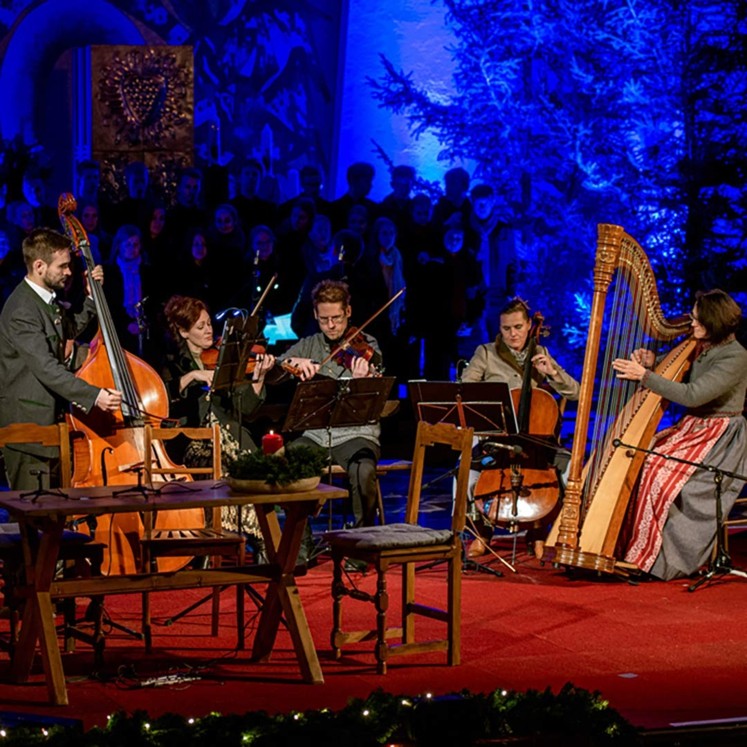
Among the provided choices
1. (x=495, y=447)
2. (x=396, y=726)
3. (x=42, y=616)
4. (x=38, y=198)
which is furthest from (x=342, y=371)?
(x=38, y=198)

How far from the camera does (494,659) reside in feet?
15.1

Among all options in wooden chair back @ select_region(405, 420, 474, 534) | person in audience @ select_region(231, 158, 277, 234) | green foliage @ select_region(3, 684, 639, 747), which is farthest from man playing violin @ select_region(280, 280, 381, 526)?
person in audience @ select_region(231, 158, 277, 234)

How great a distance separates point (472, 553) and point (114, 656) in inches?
100

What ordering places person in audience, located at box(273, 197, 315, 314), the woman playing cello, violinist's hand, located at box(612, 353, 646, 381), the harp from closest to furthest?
the harp < violinist's hand, located at box(612, 353, 646, 381) < the woman playing cello < person in audience, located at box(273, 197, 315, 314)

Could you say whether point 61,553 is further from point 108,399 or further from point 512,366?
point 512,366

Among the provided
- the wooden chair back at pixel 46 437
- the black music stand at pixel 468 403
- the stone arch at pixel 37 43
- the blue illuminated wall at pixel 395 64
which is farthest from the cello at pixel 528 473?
the stone arch at pixel 37 43

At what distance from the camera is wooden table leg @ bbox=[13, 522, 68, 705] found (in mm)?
4020

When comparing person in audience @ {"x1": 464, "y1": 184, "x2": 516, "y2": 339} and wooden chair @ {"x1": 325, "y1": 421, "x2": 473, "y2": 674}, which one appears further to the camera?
person in audience @ {"x1": 464, "y1": 184, "x2": 516, "y2": 339}

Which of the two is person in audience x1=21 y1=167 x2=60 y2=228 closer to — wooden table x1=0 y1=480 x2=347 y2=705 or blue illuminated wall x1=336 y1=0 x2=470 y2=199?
blue illuminated wall x1=336 y1=0 x2=470 y2=199

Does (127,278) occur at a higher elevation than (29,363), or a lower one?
higher

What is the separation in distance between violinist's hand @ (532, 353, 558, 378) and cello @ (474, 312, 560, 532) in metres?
0.08

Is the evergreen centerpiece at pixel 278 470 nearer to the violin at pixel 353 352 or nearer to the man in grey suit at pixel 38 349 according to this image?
the man in grey suit at pixel 38 349

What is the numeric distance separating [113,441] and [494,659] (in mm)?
2106

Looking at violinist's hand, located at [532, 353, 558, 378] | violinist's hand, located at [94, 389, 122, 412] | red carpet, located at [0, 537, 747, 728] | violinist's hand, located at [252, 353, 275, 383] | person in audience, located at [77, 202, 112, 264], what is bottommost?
red carpet, located at [0, 537, 747, 728]
